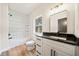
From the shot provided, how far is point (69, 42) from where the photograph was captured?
1251mm

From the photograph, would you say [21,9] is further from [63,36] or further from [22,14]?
[63,36]

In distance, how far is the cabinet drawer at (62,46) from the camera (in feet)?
3.94

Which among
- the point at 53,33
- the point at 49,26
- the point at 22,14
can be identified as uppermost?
the point at 22,14

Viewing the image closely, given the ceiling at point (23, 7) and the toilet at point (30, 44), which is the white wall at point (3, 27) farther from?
the toilet at point (30, 44)

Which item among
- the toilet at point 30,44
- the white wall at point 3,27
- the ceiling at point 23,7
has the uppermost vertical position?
the ceiling at point 23,7

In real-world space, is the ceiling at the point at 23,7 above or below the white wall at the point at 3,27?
above

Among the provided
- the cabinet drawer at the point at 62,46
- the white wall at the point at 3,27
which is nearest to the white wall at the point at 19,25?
the white wall at the point at 3,27

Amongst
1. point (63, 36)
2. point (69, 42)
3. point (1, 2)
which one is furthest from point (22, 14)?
point (69, 42)

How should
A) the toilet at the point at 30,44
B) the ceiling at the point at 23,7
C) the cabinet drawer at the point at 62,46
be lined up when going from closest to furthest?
the cabinet drawer at the point at 62,46 → the ceiling at the point at 23,7 → the toilet at the point at 30,44

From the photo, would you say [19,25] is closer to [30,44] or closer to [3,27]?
[3,27]

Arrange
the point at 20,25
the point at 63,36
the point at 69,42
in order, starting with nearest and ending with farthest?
the point at 69,42, the point at 63,36, the point at 20,25

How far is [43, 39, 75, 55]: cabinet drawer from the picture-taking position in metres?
1.20

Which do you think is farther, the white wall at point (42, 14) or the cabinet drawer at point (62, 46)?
the white wall at point (42, 14)

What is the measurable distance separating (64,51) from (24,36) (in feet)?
2.16
